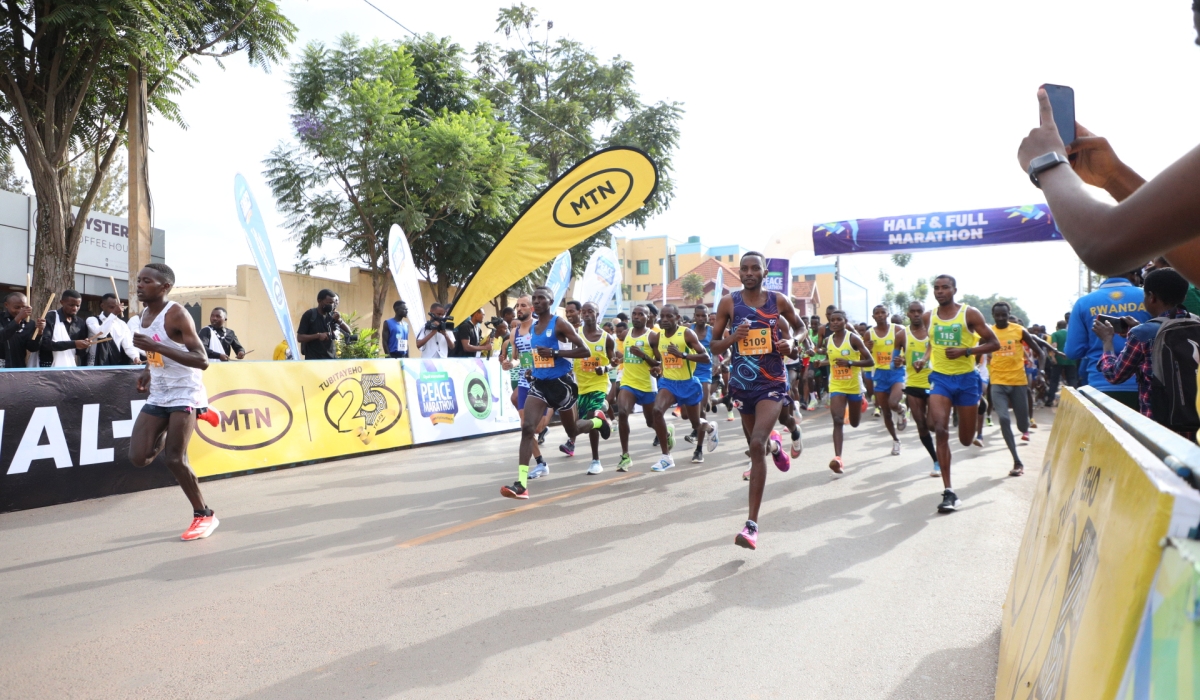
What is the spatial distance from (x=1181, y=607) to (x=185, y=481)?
6.25 meters

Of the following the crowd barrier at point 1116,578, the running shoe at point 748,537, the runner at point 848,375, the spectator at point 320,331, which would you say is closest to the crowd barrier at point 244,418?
the spectator at point 320,331

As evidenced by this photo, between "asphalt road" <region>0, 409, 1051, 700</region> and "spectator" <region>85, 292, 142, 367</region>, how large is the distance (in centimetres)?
401

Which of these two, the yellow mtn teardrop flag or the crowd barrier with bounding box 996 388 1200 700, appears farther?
the yellow mtn teardrop flag

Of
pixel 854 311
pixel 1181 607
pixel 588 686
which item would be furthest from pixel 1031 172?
pixel 854 311

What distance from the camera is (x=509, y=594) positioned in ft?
14.5

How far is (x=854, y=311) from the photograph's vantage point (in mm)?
39281

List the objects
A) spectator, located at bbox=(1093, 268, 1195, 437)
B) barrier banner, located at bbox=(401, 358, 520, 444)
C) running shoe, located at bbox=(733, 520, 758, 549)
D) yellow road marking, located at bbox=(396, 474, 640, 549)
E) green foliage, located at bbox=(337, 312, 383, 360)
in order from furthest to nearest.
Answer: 1. green foliage, located at bbox=(337, 312, 383, 360)
2. barrier banner, located at bbox=(401, 358, 520, 444)
3. yellow road marking, located at bbox=(396, 474, 640, 549)
4. running shoe, located at bbox=(733, 520, 758, 549)
5. spectator, located at bbox=(1093, 268, 1195, 437)

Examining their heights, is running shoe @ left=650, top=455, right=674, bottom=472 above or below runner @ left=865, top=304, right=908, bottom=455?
below

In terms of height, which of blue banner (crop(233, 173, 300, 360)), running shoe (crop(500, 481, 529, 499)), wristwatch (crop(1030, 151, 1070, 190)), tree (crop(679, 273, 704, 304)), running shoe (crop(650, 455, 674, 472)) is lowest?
running shoe (crop(650, 455, 674, 472))

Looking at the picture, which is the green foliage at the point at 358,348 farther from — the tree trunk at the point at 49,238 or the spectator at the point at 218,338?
the tree trunk at the point at 49,238

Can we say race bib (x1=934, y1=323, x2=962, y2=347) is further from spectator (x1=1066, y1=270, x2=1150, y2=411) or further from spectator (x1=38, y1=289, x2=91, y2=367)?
spectator (x1=38, y1=289, x2=91, y2=367)

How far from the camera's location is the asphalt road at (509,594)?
331 cm

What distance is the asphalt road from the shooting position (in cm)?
331

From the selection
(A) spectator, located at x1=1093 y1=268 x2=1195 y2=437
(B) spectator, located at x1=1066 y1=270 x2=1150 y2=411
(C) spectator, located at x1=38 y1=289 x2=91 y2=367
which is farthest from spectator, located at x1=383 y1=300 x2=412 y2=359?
(A) spectator, located at x1=1093 y1=268 x2=1195 y2=437
